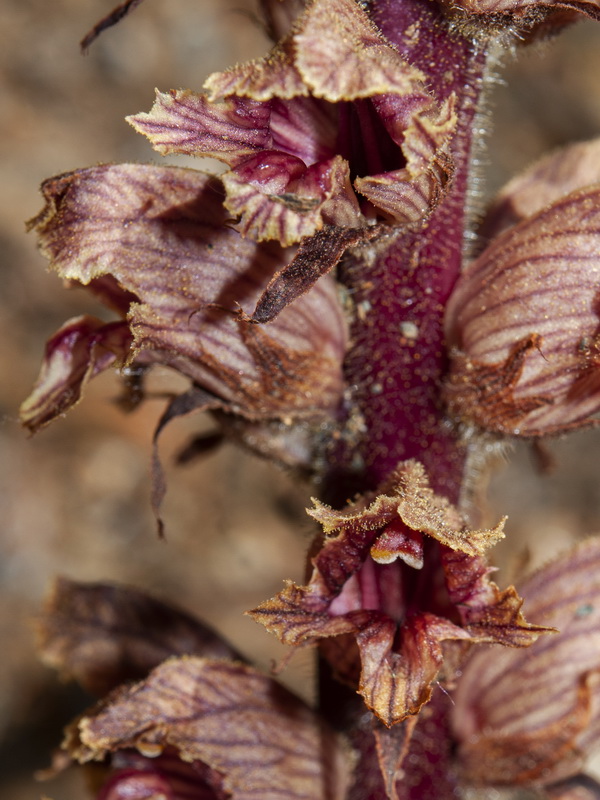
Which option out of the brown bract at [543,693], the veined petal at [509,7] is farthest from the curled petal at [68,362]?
the brown bract at [543,693]

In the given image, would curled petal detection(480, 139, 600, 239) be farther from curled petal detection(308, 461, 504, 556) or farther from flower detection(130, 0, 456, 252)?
curled petal detection(308, 461, 504, 556)

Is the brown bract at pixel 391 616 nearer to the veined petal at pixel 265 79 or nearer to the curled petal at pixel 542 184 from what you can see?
the veined petal at pixel 265 79

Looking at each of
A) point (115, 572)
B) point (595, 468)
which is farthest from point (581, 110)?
point (115, 572)

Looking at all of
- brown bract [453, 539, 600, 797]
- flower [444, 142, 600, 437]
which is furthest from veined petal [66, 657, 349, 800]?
flower [444, 142, 600, 437]

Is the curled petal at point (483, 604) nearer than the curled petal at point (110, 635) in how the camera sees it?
Yes

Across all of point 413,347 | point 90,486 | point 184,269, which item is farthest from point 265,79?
point 90,486

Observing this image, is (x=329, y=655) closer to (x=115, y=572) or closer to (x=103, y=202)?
(x=103, y=202)

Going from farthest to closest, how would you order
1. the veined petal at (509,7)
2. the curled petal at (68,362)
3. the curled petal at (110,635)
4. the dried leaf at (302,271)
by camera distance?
the curled petal at (110,635) < the curled petal at (68,362) < the veined petal at (509,7) < the dried leaf at (302,271)
